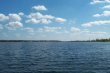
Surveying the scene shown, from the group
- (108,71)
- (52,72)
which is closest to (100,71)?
(108,71)

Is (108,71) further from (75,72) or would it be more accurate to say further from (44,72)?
(44,72)

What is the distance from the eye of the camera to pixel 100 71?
41844 mm

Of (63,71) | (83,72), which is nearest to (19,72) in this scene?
(63,71)

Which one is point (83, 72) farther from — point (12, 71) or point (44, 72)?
point (12, 71)

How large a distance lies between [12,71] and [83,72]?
13718 mm

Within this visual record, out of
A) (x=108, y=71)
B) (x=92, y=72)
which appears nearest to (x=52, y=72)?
(x=92, y=72)

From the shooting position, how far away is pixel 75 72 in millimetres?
40969

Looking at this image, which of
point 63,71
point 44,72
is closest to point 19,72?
point 44,72

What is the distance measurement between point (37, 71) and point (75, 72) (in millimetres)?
7362

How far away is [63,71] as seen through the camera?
4216 centimetres

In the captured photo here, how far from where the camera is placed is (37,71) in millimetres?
41688

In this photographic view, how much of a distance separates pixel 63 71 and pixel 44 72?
12.6 feet

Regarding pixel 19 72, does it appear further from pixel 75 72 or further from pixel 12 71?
pixel 75 72

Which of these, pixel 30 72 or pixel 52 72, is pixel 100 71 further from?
pixel 30 72
